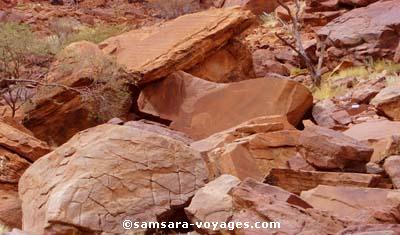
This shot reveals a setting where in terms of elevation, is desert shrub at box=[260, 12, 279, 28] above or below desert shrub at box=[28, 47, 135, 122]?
below

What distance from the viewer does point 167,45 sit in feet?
42.3

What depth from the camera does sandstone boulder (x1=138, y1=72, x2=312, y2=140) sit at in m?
10.8

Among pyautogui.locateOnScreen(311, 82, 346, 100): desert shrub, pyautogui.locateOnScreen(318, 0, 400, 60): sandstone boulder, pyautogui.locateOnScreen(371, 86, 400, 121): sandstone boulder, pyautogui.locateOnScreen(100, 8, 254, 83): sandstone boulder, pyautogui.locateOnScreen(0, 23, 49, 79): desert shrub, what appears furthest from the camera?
pyautogui.locateOnScreen(318, 0, 400, 60): sandstone boulder

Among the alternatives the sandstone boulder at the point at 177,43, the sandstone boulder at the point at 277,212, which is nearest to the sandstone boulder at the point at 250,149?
the sandstone boulder at the point at 277,212

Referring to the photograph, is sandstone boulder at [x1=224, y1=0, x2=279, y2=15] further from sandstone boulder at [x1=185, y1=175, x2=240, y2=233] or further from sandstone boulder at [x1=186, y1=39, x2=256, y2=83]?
sandstone boulder at [x1=185, y1=175, x2=240, y2=233]

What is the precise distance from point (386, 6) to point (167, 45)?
633 centimetres

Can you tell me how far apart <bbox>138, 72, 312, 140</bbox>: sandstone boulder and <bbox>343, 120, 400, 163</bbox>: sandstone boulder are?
1.80 m

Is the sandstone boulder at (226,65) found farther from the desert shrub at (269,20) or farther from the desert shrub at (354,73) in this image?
the desert shrub at (269,20)

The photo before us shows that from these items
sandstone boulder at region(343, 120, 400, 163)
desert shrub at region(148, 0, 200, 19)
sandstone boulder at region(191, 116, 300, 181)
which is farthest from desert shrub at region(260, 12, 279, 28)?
sandstone boulder at region(191, 116, 300, 181)

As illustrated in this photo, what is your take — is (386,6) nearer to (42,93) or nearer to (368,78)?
(368,78)

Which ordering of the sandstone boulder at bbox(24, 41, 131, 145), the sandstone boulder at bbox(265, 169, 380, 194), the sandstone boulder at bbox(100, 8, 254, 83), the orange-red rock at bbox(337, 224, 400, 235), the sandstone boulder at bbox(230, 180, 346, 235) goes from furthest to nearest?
the sandstone boulder at bbox(100, 8, 254, 83) < the sandstone boulder at bbox(24, 41, 131, 145) < the sandstone boulder at bbox(265, 169, 380, 194) < the sandstone boulder at bbox(230, 180, 346, 235) < the orange-red rock at bbox(337, 224, 400, 235)

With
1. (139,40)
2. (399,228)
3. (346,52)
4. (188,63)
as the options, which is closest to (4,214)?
(399,228)

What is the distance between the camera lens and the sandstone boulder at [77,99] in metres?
12.0

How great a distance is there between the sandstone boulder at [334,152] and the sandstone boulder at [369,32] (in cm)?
790
